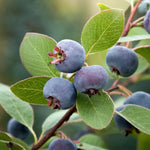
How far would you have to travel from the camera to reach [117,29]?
0.73 meters

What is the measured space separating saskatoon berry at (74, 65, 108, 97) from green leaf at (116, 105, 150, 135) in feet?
0.54

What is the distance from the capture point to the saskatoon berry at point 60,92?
2.17ft

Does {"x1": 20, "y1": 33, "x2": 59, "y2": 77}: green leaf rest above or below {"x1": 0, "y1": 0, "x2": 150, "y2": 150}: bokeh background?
above

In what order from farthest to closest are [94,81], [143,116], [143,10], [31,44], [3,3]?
[3,3] → [143,10] → [31,44] → [143,116] → [94,81]

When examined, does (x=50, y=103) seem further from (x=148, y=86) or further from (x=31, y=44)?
(x=148, y=86)

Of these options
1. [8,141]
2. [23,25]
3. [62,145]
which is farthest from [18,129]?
[23,25]

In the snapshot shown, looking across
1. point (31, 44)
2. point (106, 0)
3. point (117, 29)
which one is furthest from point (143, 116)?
point (106, 0)

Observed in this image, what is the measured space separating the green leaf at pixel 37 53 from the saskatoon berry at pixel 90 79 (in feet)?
0.67

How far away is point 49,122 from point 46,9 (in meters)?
2.52

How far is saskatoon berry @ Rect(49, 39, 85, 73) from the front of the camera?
2.16ft

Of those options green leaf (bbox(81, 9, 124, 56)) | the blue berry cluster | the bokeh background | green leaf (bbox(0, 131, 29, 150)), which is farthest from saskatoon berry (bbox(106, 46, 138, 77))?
the bokeh background

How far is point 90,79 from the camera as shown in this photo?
0.65 metres

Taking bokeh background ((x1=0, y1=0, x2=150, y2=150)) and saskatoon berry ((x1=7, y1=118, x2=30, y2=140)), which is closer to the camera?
saskatoon berry ((x1=7, y1=118, x2=30, y2=140))

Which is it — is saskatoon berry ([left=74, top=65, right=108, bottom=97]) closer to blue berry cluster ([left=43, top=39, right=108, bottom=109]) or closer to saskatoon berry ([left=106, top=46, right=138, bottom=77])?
blue berry cluster ([left=43, top=39, right=108, bottom=109])
